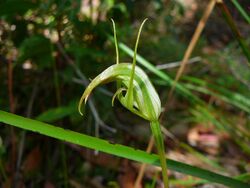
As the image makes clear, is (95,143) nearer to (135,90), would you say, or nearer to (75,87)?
(135,90)

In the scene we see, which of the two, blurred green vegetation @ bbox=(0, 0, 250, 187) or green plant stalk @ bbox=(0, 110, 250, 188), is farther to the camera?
blurred green vegetation @ bbox=(0, 0, 250, 187)

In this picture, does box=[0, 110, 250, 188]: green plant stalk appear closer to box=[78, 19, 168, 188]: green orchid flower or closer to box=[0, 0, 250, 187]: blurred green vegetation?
box=[78, 19, 168, 188]: green orchid flower

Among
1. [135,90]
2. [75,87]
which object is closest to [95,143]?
[135,90]

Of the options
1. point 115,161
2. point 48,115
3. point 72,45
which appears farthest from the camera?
point 115,161

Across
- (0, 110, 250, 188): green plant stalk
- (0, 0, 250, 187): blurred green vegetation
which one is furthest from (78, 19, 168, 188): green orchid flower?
(0, 0, 250, 187): blurred green vegetation

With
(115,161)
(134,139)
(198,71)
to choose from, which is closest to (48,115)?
(115,161)

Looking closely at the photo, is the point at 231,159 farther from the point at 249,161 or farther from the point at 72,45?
the point at 72,45

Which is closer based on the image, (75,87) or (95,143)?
A: (95,143)

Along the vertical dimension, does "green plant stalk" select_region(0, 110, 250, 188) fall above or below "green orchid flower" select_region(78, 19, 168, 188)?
below
